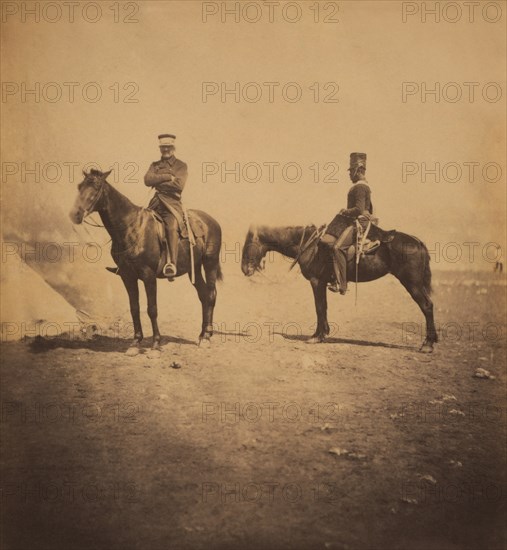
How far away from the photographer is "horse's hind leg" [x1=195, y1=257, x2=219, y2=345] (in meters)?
4.31

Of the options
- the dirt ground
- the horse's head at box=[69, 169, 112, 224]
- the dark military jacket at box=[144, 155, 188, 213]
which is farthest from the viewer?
the dark military jacket at box=[144, 155, 188, 213]

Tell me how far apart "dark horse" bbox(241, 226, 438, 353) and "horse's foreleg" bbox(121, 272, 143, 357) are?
0.66m

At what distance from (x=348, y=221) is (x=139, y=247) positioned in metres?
1.26

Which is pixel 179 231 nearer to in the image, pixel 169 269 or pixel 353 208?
pixel 169 269

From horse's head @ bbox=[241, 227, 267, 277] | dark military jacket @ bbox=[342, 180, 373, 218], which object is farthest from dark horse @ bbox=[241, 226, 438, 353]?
dark military jacket @ bbox=[342, 180, 373, 218]

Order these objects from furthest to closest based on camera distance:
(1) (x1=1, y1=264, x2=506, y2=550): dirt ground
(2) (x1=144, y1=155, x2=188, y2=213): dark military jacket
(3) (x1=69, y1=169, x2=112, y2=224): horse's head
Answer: (2) (x1=144, y1=155, x2=188, y2=213): dark military jacket < (3) (x1=69, y1=169, x2=112, y2=224): horse's head < (1) (x1=1, y1=264, x2=506, y2=550): dirt ground

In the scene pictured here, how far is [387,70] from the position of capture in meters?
4.38

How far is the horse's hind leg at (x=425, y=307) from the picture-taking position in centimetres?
434

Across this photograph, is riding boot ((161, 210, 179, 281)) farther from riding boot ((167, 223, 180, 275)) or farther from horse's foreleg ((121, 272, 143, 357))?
horse's foreleg ((121, 272, 143, 357))


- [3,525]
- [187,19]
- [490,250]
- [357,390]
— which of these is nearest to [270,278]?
[357,390]

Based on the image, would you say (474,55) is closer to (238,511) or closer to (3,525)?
(238,511)

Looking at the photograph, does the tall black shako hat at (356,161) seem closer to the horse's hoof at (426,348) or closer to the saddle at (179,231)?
the saddle at (179,231)

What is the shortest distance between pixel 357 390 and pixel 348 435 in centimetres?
27

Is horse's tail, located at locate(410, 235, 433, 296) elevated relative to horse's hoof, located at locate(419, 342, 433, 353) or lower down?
elevated
